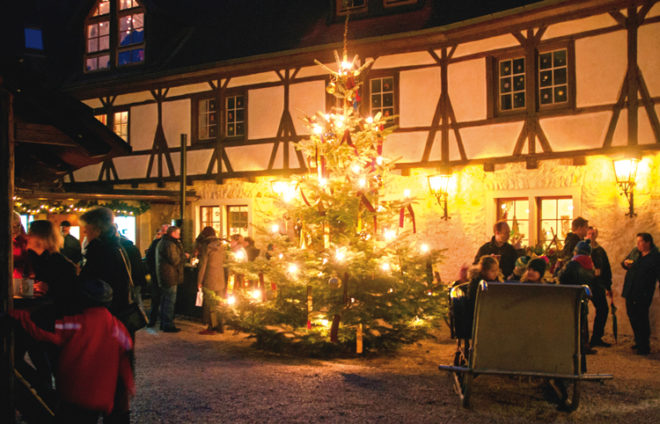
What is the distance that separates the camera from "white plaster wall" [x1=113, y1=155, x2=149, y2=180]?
1750 cm

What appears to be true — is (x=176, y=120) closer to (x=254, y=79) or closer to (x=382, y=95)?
(x=254, y=79)

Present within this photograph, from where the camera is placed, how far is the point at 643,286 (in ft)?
27.1

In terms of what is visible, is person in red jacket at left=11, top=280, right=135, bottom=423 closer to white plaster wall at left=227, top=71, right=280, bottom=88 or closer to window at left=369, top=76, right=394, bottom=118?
window at left=369, top=76, right=394, bottom=118

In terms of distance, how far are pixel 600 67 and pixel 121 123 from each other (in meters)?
12.8

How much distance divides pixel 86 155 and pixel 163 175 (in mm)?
11213

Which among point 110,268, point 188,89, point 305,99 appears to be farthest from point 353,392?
point 188,89

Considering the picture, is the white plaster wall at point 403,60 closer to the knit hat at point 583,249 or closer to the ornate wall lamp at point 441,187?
the ornate wall lamp at point 441,187

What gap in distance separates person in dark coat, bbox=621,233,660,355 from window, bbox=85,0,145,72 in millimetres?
14453

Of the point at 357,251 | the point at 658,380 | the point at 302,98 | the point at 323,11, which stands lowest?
the point at 658,380

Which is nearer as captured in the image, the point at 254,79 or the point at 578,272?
the point at 578,272

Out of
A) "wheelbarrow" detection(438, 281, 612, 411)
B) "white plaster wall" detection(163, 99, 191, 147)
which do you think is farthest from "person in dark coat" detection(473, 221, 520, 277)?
"white plaster wall" detection(163, 99, 191, 147)

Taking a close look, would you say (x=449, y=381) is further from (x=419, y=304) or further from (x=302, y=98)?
(x=302, y=98)

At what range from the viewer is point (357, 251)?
7.78 m

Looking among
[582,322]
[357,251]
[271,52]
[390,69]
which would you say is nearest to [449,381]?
[582,322]
